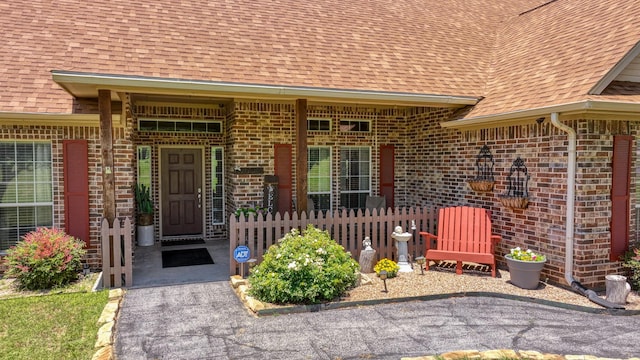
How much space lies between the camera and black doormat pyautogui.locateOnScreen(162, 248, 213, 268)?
27.0 feet

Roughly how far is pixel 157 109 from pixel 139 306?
5.40 m

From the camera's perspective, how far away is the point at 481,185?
8078 millimetres

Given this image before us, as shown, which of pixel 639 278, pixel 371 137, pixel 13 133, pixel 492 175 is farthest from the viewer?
pixel 371 137

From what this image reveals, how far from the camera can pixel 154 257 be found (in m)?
8.69

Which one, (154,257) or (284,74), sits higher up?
(284,74)

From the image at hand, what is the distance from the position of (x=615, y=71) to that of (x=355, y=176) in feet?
18.3

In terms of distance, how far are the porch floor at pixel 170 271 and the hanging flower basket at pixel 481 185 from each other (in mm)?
4804

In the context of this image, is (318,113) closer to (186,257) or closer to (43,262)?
(186,257)

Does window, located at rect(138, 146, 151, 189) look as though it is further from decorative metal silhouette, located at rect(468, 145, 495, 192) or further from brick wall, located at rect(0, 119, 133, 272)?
decorative metal silhouette, located at rect(468, 145, 495, 192)

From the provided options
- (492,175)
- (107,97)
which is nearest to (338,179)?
(492,175)

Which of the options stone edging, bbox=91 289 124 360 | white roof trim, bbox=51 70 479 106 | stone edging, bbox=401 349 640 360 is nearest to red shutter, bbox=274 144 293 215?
white roof trim, bbox=51 70 479 106

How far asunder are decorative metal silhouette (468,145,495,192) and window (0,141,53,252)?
7528mm

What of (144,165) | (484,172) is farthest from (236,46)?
(484,172)

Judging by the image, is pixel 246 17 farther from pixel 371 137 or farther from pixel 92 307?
pixel 92 307
